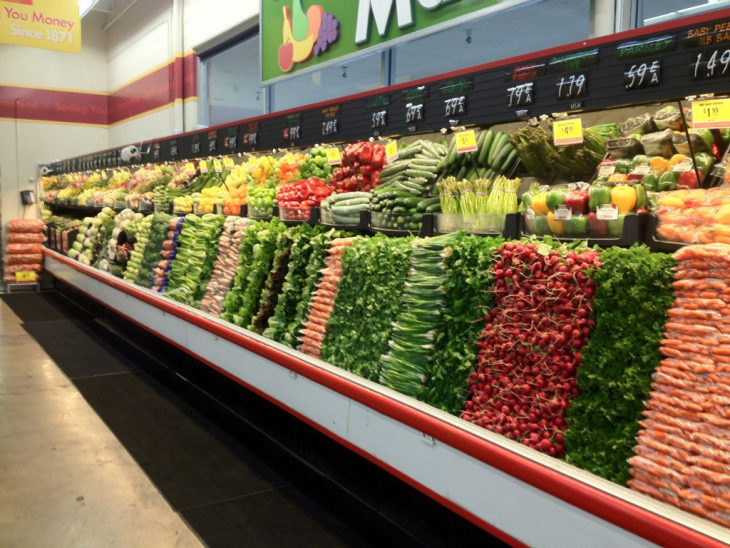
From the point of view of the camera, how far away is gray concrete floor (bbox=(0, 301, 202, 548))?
294 cm

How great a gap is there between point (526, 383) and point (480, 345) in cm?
27

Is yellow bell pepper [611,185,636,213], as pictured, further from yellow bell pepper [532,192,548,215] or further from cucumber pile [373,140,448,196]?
cucumber pile [373,140,448,196]

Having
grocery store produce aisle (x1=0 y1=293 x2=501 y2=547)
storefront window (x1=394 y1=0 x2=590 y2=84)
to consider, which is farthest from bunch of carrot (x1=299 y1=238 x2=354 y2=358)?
storefront window (x1=394 y1=0 x2=590 y2=84)

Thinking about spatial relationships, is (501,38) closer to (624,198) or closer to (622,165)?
(622,165)

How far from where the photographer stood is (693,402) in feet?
5.77

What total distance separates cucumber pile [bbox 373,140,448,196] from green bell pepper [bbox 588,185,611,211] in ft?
3.82

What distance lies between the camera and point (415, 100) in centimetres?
355

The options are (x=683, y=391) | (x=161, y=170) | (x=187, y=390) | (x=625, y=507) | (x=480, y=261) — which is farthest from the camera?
(x=161, y=170)

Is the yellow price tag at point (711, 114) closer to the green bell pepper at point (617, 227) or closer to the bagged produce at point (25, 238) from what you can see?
the green bell pepper at point (617, 227)

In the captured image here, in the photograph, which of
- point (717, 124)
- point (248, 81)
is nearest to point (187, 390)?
point (717, 124)

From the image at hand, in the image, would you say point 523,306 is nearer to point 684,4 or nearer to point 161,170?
point 161,170

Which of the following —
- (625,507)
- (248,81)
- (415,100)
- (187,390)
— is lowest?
(187,390)

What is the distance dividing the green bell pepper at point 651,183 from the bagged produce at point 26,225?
10.5m

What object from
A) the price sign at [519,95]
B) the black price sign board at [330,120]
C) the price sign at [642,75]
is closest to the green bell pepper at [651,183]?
the price sign at [642,75]
